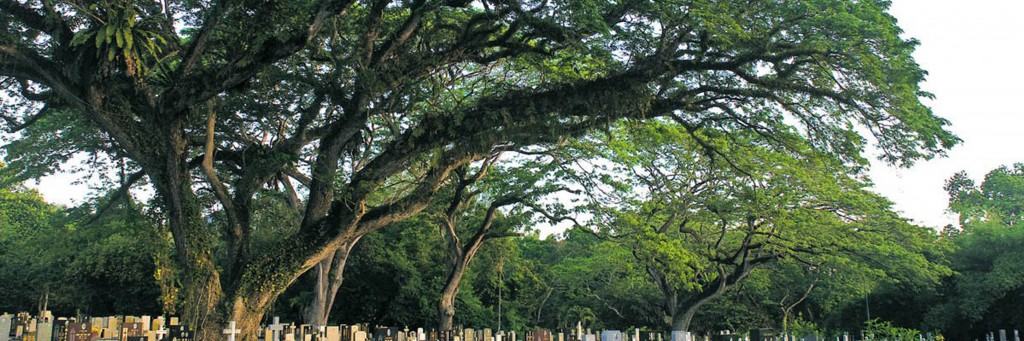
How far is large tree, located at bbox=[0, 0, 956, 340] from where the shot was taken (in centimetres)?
953

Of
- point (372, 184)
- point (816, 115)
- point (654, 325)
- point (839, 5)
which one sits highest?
point (839, 5)

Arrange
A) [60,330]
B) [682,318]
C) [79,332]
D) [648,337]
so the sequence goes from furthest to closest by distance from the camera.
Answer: [682,318] < [648,337] < [60,330] < [79,332]

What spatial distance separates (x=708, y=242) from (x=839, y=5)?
14482mm

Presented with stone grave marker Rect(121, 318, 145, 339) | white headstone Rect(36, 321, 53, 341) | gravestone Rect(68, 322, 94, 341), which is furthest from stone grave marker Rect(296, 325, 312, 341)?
white headstone Rect(36, 321, 53, 341)

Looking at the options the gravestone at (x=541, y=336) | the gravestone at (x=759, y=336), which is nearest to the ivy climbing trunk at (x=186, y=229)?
the gravestone at (x=541, y=336)

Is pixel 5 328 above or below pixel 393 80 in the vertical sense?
below

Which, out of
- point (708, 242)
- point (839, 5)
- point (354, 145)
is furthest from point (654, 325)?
point (839, 5)

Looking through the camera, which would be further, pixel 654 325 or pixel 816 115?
pixel 654 325

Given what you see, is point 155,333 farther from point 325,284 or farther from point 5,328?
point 325,284

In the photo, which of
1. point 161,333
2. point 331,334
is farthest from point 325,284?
point 161,333

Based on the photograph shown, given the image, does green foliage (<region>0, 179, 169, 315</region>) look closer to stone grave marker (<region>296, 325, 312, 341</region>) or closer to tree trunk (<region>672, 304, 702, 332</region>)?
stone grave marker (<region>296, 325, 312, 341</region>)

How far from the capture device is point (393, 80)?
1073cm

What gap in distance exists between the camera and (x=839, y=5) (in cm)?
954

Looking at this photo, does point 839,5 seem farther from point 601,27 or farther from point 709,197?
point 709,197
